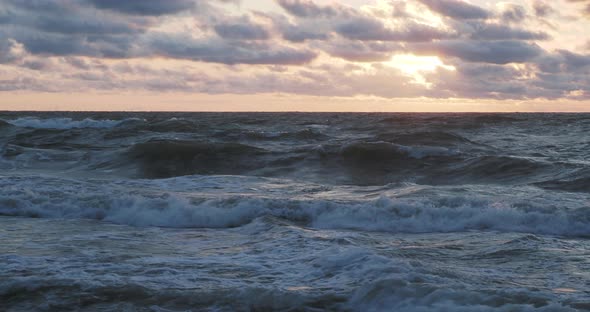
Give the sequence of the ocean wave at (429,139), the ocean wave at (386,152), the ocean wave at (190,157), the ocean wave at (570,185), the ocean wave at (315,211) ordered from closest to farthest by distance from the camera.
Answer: the ocean wave at (315,211)
the ocean wave at (570,185)
the ocean wave at (190,157)
the ocean wave at (386,152)
the ocean wave at (429,139)

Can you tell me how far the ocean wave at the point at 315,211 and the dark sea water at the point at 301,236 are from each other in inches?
1.2

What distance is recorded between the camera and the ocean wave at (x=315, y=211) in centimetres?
838

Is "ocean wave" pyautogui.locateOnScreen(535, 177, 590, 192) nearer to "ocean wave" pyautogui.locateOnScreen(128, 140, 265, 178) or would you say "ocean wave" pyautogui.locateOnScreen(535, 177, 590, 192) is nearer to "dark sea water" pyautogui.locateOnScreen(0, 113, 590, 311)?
"dark sea water" pyautogui.locateOnScreen(0, 113, 590, 311)

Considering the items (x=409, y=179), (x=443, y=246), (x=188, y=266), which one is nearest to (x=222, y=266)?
(x=188, y=266)

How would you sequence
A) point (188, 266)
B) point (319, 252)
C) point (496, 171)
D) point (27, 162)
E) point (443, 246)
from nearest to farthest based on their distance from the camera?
1. point (188, 266)
2. point (319, 252)
3. point (443, 246)
4. point (496, 171)
5. point (27, 162)

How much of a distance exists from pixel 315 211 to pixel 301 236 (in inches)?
72.1

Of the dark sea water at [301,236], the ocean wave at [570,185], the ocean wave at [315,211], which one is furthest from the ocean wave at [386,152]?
the ocean wave at [315,211]

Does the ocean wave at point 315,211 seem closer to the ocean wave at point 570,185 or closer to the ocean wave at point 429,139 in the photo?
the ocean wave at point 570,185

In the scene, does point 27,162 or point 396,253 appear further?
point 27,162

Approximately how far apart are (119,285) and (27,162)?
13.8 meters

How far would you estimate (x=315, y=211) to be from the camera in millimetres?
9195

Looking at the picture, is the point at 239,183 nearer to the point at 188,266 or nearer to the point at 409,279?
the point at 188,266

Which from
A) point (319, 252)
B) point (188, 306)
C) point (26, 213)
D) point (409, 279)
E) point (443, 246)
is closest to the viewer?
point (188, 306)

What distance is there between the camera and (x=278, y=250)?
21.8 feet
